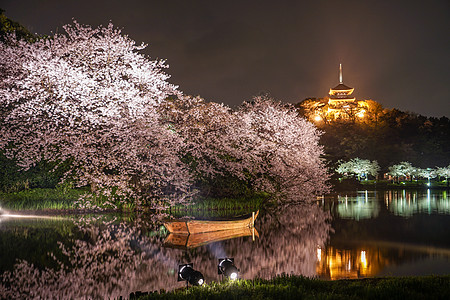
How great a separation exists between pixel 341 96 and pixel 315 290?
138280mm

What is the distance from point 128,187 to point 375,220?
1561cm

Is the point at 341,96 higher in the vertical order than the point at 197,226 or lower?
higher

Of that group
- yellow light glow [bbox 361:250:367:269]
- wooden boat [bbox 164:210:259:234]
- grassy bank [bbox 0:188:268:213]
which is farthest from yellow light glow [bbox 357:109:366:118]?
yellow light glow [bbox 361:250:367:269]

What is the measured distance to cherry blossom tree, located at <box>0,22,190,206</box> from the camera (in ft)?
73.3

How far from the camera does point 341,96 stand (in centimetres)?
13850

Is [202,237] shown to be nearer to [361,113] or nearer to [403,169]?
[403,169]

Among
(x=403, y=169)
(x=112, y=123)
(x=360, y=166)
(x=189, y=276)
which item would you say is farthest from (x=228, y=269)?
(x=403, y=169)

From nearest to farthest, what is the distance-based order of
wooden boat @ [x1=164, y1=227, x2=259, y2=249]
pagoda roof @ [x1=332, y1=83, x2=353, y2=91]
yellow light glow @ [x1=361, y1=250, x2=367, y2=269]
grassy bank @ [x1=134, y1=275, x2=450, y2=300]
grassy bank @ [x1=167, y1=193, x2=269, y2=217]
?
grassy bank @ [x1=134, y1=275, x2=450, y2=300]
yellow light glow @ [x1=361, y1=250, x2=367, y2=269]
wooden boat @ [x1=164, y1=227, x2=259, y2=249]
grassy bank @ [x1=167, y1=193, x2=269, y2=217]
pagoda roof @ [x1=332, y1=83, x2=353, y2=91]

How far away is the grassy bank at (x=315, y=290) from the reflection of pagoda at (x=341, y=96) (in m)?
124

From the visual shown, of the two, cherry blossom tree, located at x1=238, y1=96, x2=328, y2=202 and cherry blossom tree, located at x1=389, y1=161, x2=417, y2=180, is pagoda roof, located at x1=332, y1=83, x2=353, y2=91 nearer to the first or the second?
cherry blossom tree, located at x1=389, y1=161, x2=417, y2=180

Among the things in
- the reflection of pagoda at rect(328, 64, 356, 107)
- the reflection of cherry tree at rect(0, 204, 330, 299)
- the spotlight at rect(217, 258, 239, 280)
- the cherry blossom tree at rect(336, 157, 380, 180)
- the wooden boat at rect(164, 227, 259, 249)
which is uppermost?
the reflection of pagoda at rect(328, 64, 356, 107)

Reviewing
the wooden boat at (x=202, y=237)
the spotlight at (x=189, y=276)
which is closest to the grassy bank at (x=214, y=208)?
the wooden boat at (x=202, y=237)

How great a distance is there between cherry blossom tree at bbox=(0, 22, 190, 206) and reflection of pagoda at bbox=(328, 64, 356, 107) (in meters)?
110

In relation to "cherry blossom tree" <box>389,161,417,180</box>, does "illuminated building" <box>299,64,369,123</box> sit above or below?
above
